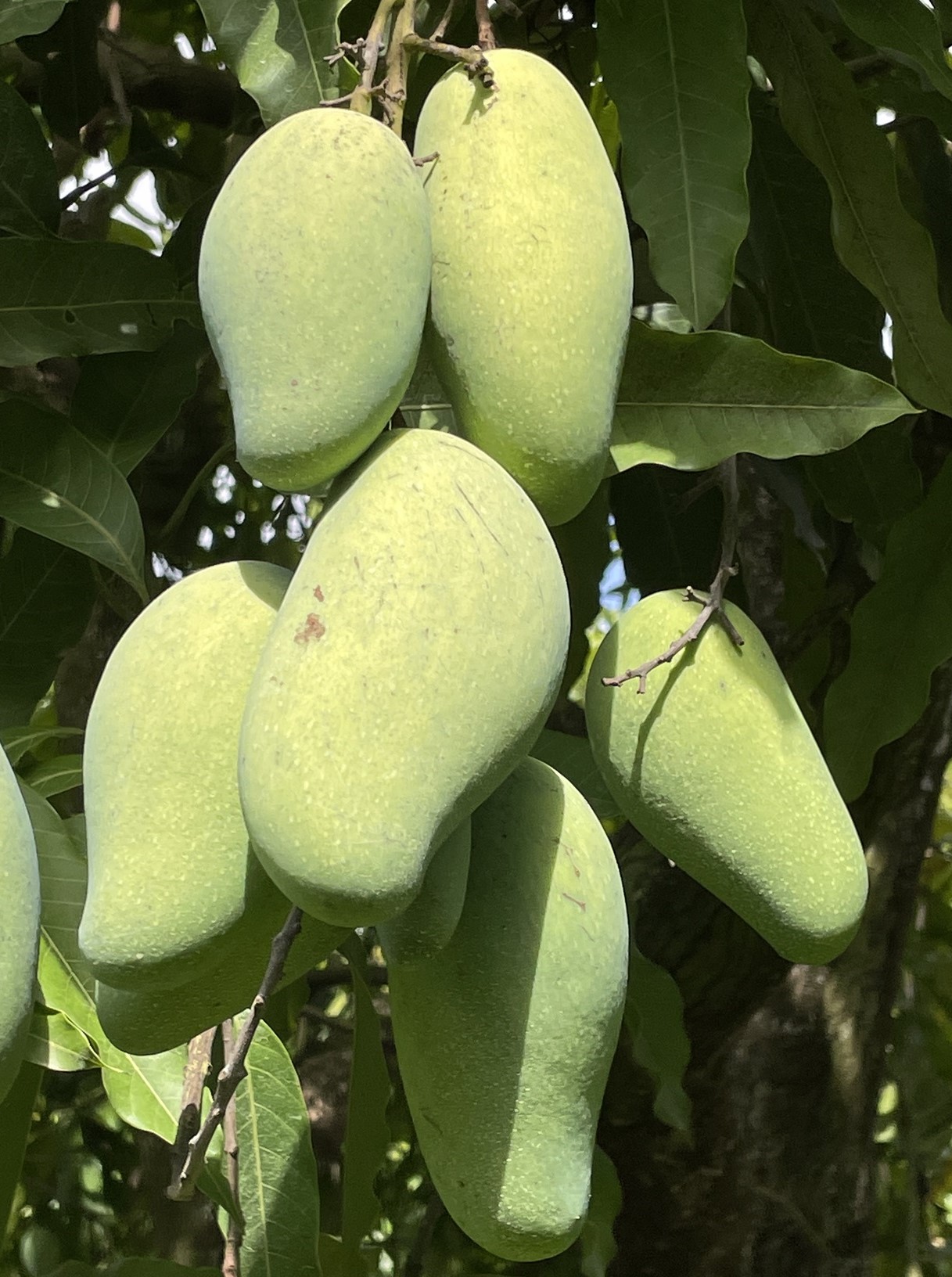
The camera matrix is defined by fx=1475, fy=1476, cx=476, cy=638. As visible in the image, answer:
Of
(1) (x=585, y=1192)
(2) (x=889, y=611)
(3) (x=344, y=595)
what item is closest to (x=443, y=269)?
(3) (x=344, y=595)

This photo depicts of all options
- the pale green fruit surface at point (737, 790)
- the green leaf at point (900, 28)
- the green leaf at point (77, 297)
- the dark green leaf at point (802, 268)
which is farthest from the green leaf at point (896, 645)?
the green leaf at point (77, 297)

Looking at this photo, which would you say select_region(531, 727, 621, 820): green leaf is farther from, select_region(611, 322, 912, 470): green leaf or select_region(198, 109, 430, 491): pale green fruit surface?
select_region(198, 109, 430, 491): pale green fruit surface

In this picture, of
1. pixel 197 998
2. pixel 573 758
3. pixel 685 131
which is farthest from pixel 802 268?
pixel 197 998

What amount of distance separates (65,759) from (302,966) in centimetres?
39

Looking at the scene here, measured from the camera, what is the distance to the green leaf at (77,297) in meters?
0.83

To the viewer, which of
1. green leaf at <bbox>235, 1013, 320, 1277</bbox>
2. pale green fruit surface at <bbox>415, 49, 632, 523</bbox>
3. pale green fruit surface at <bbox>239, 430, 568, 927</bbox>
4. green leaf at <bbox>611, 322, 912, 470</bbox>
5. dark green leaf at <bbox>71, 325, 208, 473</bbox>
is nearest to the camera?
pale green fruit surface at <bbox>239, 430, 568, 927</bbox>

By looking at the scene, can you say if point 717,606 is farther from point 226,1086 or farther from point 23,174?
point 23,174

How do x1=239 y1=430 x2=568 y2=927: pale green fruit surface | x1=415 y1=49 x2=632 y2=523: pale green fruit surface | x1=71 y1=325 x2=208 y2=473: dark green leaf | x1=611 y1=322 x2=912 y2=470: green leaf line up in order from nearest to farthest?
x1=239 y1=430 x2=568 y2=927: pale green fruit surface → x1=415 y1=49 x2=632 y2=523: pale green fruit surface → x1=611 y1=322 x2=912 y2=470: green leaf → x1=71 y1=325 x2=208 y2=473: dark green leaf

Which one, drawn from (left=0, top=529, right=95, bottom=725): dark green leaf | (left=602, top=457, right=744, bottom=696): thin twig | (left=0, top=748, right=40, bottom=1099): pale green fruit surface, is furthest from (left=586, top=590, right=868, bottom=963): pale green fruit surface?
(left=0, top=529, right=95, bottom=725): dark green leaf

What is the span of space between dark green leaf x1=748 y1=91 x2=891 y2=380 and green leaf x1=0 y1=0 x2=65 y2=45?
1.48 feet

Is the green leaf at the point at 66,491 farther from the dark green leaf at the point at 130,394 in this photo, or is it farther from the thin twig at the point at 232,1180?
the thin twig at the point at 232,1180

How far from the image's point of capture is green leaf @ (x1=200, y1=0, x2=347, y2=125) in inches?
24.9

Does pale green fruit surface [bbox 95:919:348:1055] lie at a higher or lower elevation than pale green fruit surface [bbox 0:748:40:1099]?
lower

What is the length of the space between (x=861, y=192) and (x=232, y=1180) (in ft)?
2.02
